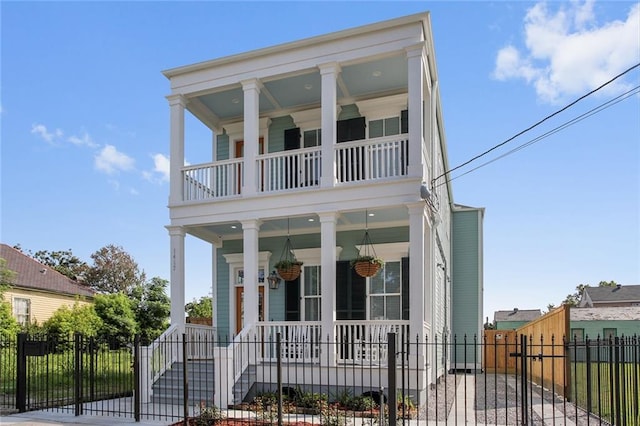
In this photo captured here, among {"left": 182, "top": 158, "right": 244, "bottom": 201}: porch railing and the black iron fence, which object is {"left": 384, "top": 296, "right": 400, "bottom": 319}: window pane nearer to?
the black iron fence

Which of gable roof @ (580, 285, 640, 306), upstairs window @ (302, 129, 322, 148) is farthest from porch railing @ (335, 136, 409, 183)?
gable roof @ (580, 285, 640, 306)

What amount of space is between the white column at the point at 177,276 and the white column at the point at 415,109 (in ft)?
19.3

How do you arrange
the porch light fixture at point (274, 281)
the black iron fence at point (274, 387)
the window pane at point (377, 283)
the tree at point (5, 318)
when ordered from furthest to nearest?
1. the tree at point (5, 318)
2. the porch light fixture at point (274, 281)
3. the window pane at point (377, 283)
4. the black iron fence at point (274, 387)

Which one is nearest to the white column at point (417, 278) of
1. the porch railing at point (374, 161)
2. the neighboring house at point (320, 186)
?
the neighboring house at point (320, 186)

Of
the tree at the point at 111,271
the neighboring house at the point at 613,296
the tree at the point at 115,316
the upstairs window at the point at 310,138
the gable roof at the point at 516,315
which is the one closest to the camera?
the upstairs window at the point at 310,138

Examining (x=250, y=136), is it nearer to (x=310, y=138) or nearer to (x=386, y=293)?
(x=310, y=138)

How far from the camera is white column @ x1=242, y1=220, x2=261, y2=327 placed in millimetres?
11672

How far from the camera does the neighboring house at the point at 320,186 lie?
428 inches

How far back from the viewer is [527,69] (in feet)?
36.9

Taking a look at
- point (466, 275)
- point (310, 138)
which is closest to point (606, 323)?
point (466, 275)

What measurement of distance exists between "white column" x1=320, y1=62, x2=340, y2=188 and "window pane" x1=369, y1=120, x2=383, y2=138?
2.55 m

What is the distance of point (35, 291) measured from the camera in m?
25.4

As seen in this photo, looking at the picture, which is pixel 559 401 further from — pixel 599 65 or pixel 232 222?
pixel 232 222

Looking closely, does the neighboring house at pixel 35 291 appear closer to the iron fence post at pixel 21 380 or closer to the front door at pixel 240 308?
the front door at pixel 240 308
